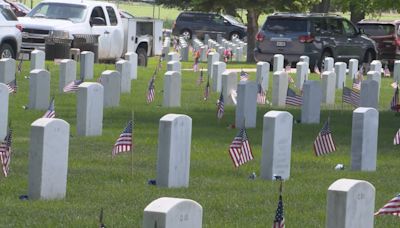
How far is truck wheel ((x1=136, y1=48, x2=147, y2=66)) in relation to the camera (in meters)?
36.9

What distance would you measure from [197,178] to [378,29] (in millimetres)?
31493

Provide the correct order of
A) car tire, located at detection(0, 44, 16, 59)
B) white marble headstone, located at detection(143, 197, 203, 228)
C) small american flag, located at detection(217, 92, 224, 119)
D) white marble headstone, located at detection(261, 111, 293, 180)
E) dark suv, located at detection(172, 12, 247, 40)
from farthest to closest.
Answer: dark suv, located at detection(172, 12, 247, 40), car tire, located at detection(0, 44, 16, 59), small american flag, located at detection(217, 92, 224, 119), white marble headstone, located at detection(261, 111, 293, 180), white marble headstone, located at detection(143, 197, 203, 228)

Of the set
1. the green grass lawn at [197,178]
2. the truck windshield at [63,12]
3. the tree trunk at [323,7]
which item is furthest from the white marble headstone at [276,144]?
the tree trunk at [323,7]

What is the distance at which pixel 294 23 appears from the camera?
122 feet

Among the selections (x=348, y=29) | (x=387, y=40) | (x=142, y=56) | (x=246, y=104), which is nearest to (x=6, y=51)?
(x=142, y=56)

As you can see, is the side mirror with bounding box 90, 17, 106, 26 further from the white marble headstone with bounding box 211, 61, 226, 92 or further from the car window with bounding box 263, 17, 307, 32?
the white marble headstone with bounding box 211, 61, 226, 92

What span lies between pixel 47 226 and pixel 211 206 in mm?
1783

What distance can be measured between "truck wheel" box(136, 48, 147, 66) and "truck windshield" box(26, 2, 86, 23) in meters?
3.00

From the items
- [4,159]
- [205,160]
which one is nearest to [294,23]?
[205,160]

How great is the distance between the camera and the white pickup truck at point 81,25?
33656mm

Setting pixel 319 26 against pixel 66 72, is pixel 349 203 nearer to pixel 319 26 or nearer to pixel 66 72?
pixel 66 72

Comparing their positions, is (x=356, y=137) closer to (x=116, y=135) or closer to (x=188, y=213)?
(x=116, y=135)

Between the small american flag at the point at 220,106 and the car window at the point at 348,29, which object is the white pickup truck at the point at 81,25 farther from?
the small american flag at the point at 220,106

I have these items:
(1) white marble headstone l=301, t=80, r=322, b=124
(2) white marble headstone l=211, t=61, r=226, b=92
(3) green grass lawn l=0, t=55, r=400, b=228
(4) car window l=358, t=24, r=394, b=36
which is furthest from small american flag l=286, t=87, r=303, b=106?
(4) car window l=358, t=24, r=394, b=36
